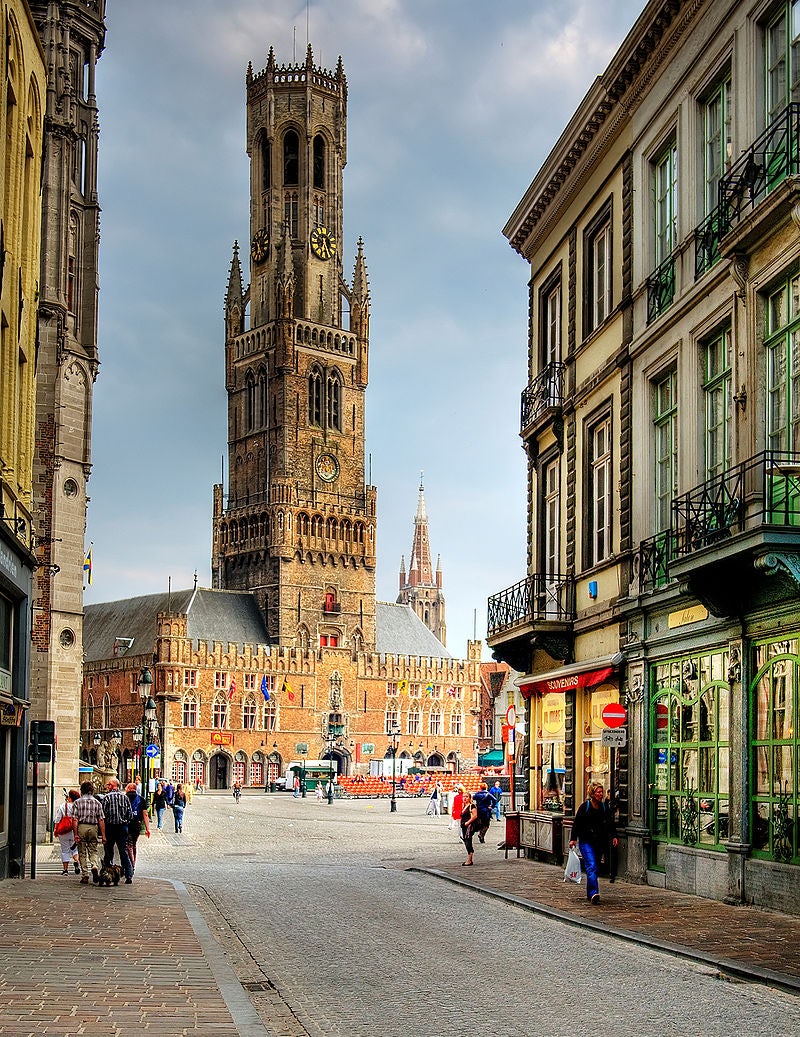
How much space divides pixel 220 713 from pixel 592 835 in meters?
95.0

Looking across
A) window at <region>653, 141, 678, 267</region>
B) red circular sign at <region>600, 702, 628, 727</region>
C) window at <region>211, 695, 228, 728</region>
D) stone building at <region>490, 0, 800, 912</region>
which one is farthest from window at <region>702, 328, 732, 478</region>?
window at <region>211, 695, 228, 728</region>

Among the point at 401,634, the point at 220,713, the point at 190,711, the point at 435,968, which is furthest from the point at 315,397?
the point at 435,968

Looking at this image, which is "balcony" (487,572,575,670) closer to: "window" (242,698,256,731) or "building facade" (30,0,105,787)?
"building facade" (30,0,105,787)

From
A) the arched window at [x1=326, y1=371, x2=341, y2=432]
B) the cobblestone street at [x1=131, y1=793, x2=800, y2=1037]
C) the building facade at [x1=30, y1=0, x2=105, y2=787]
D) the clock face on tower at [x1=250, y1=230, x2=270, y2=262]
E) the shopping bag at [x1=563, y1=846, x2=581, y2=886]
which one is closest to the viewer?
the cobblestone street at [x1=131, y1=793, x2=800, y2=1037]

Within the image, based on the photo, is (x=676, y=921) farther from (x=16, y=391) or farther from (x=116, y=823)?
(x=16, y=391)

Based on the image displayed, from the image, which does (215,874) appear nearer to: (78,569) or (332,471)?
(78,569)

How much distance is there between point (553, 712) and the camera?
97.2 ft

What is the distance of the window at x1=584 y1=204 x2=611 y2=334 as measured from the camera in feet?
89.4

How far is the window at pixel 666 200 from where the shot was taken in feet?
76.7

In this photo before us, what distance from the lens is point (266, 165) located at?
128m

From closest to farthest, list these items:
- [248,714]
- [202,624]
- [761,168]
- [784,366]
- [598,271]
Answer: [784,366], [761,168], [598,271], [248,714], [202,624]

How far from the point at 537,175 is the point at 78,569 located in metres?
18.3

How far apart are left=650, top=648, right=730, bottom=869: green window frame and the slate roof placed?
93.2m

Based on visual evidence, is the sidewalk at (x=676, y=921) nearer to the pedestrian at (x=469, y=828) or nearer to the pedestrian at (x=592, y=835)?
the pedestrian at (x=592, y=835)
